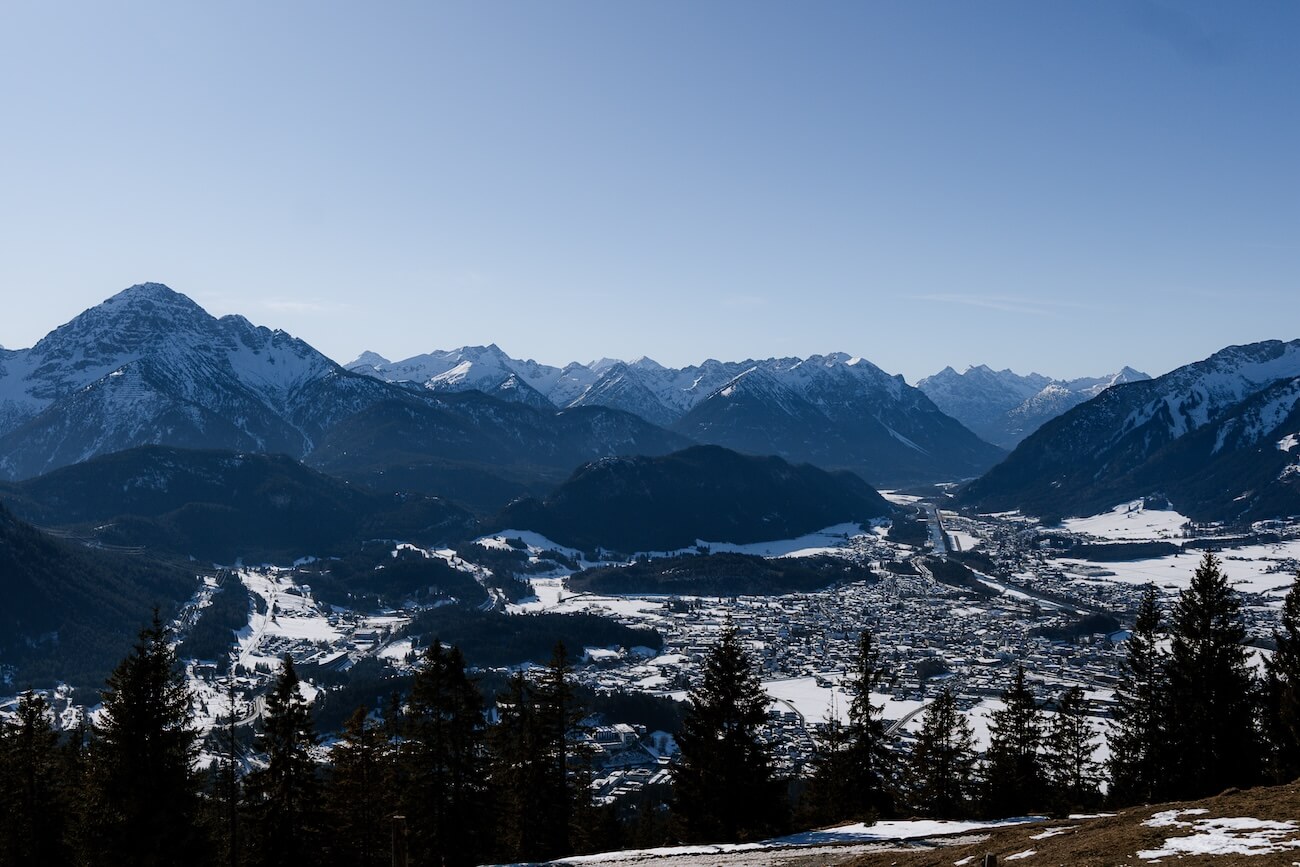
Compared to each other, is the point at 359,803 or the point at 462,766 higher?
the point at 462,766

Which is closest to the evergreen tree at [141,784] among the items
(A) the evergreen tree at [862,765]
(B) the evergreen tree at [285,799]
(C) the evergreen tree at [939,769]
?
(B) the evergreen tree at [285,799]

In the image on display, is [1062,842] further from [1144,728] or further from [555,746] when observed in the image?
[1144,728]

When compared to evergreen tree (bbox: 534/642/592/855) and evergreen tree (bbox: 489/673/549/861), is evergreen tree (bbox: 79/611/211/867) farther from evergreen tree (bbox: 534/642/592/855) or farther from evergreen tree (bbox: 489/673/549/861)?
evergreen tree (bbox: 534/642/592/855)

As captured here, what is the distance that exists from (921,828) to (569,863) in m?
14.9

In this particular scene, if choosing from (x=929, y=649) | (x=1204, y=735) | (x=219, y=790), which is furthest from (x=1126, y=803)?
(x=929, y=649)

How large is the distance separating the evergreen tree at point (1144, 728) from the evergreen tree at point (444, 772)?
37.4m

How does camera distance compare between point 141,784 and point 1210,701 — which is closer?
point 141,784

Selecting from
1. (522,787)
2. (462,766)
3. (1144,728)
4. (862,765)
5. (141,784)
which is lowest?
(862,765)

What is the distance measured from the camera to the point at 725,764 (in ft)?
150

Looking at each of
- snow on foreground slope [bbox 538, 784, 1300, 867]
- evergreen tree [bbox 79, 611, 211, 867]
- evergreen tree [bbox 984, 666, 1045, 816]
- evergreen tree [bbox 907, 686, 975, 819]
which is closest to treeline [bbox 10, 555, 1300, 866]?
evergreen tree [bbox 79, 611, 211, 867]

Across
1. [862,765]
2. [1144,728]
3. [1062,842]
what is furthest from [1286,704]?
[1062,842]

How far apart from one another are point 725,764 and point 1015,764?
24178 millimetres

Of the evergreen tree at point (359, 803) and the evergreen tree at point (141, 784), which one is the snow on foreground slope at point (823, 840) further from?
the evergreen tree at point (141, 784)

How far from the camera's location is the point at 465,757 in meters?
45.7
